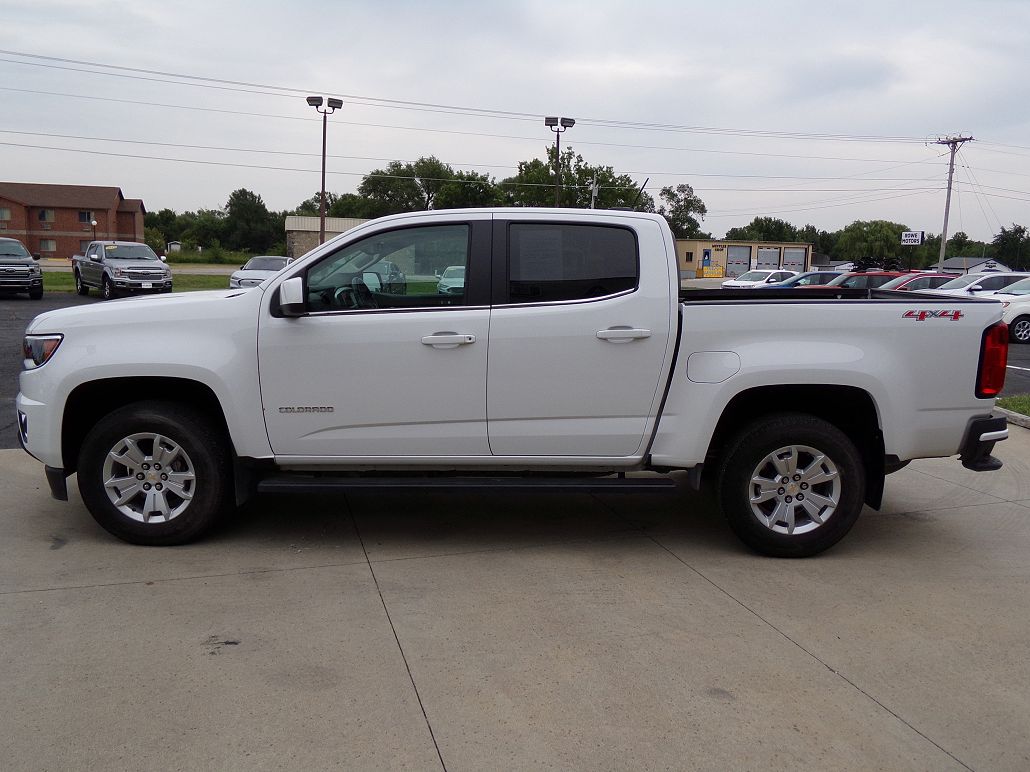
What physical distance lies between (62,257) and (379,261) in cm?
7817

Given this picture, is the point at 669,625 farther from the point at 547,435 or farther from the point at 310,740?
the point at 310,740

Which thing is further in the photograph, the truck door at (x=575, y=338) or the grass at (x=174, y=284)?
the grass at (x=174, y=284)

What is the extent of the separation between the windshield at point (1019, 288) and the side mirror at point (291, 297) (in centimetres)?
1833

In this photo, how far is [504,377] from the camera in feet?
16.0

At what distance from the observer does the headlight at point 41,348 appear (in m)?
5.00

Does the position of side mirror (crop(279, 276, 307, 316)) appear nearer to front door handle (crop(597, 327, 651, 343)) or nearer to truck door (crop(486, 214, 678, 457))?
truck door (crop(486, 214, 678, 457))

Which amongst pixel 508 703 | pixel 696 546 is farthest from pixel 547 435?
pixel 508 703

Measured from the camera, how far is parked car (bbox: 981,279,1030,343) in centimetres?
1809

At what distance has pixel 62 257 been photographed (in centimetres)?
7275

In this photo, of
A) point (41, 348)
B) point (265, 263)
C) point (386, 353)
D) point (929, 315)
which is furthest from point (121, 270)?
point (929, 315)

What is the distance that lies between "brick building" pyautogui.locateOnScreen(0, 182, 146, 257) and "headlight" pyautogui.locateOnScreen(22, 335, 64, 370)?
74.9 meters

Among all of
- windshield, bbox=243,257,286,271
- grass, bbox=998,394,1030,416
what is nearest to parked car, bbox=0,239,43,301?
windshield, bbox=243,257,286,271

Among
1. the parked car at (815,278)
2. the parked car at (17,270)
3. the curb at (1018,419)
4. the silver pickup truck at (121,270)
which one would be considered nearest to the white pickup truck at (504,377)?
the curb at (1018,419)

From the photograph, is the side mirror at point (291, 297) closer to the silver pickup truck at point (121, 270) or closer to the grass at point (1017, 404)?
the grass at point (1017, 404)
